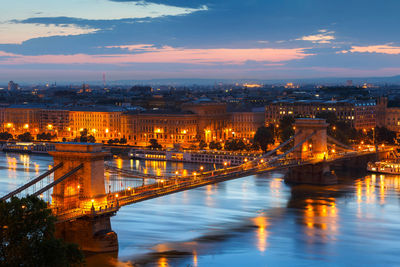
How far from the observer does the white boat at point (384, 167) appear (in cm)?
3997

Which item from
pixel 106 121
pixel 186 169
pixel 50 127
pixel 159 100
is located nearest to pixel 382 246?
pixel 186 169

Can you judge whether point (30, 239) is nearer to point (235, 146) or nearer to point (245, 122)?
point (235, 146)

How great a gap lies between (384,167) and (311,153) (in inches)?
172

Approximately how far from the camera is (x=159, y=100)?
82.9 meters

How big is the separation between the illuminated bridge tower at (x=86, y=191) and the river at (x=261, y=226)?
0.53 meters

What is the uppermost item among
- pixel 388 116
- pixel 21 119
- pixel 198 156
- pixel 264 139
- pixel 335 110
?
pixel 335 110

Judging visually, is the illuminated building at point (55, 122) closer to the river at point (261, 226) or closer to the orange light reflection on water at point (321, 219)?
the river at point (261, 226)

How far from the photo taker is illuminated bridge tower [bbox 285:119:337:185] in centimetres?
3594

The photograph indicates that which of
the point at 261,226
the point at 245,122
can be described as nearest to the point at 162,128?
the point at 245,122

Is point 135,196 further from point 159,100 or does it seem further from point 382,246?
point 159,100

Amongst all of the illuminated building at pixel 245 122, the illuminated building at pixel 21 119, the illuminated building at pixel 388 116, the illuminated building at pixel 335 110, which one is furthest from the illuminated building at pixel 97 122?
the illuminated building at pixel 388 116

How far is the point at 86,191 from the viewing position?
20.8m

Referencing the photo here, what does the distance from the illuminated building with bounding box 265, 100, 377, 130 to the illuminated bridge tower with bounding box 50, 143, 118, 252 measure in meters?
38.3

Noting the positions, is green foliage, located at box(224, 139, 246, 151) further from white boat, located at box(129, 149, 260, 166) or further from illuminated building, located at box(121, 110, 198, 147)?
illuminated building, located at box(121, 110, 198, 147)
